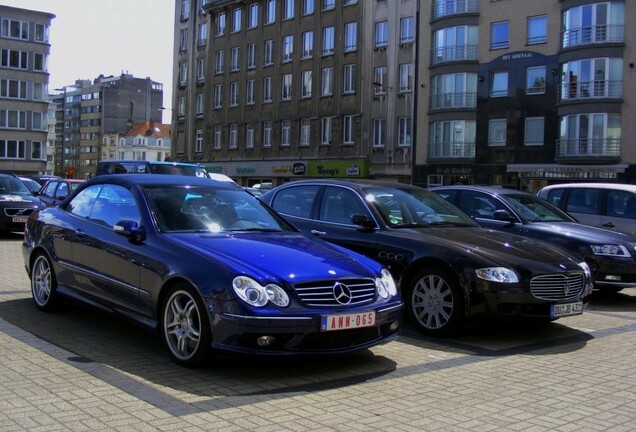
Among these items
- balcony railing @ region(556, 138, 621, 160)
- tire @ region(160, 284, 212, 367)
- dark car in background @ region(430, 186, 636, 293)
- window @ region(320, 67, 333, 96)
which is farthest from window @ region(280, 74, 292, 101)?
tire @ region(160, 284, 212, 367)

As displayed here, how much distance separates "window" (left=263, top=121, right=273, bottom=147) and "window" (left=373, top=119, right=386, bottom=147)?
10.1 m

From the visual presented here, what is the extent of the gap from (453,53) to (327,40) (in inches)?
395

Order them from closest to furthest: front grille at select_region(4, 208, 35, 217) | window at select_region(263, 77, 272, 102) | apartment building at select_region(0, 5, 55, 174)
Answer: front grille at select_region(4, 208, 35, 217) → window at select_region(263, 77, 272, 102) → apartment building at select_region(0, 5, 55, 174)

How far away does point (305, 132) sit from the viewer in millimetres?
49844

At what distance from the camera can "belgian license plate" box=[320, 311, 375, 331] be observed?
5086mm

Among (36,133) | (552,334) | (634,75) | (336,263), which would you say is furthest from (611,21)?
(36,133)

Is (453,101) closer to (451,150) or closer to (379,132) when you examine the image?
(451,150)

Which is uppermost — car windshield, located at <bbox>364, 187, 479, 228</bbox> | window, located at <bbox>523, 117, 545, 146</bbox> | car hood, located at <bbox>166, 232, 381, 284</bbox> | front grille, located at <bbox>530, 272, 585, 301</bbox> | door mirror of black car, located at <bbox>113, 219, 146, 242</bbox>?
window, located at <bbox>523, 117, 545, 146</bbox>

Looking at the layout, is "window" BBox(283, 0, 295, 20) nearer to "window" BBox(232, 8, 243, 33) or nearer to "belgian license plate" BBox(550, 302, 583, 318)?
"window" BBox(232, 8, 243, 33)

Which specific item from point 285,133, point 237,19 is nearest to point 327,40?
point 285,133

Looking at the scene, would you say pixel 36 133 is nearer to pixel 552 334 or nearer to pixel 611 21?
Result: pixel 611 21

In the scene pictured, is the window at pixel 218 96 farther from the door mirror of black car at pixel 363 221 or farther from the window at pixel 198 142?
the door mirror of black car at pixel 363 221

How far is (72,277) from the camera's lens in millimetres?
6918

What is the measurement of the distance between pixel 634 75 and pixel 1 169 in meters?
57.5
